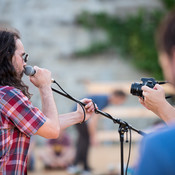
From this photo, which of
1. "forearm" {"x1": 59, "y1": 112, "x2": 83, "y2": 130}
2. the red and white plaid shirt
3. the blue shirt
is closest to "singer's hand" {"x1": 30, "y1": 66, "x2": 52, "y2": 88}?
the red and white plaid shirt

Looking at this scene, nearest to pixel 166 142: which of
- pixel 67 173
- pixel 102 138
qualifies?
pixel 67 173

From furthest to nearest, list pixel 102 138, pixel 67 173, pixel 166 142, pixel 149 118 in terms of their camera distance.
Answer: pixel 149 118, pixel 102 138, pixel 67 173, pixel 166 142

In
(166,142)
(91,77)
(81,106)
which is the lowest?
(91,77)

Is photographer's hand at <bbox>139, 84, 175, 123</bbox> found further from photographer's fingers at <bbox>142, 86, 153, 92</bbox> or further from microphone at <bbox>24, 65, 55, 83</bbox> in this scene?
microphone at <bbox>24, 65, 55, 83</bbox>

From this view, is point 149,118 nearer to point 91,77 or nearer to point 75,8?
point 91,77

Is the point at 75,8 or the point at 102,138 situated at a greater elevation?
the point at 75,8

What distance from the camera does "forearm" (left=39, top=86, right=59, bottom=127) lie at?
6.18ft

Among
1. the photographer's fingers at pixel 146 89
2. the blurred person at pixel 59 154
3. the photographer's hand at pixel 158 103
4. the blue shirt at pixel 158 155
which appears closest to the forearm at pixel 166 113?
the photographer's hand at pixel 158 103

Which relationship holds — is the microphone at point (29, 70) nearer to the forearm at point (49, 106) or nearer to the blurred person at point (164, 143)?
the forearm at point (49, 106)

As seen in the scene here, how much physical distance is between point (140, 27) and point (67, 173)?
7.89 m

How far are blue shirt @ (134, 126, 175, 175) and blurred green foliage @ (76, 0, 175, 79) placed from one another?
11807 millimetres

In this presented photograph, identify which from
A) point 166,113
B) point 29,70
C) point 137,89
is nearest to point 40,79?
point 29,70

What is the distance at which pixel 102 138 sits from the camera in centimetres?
945

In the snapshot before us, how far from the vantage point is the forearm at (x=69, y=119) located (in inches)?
86.5
